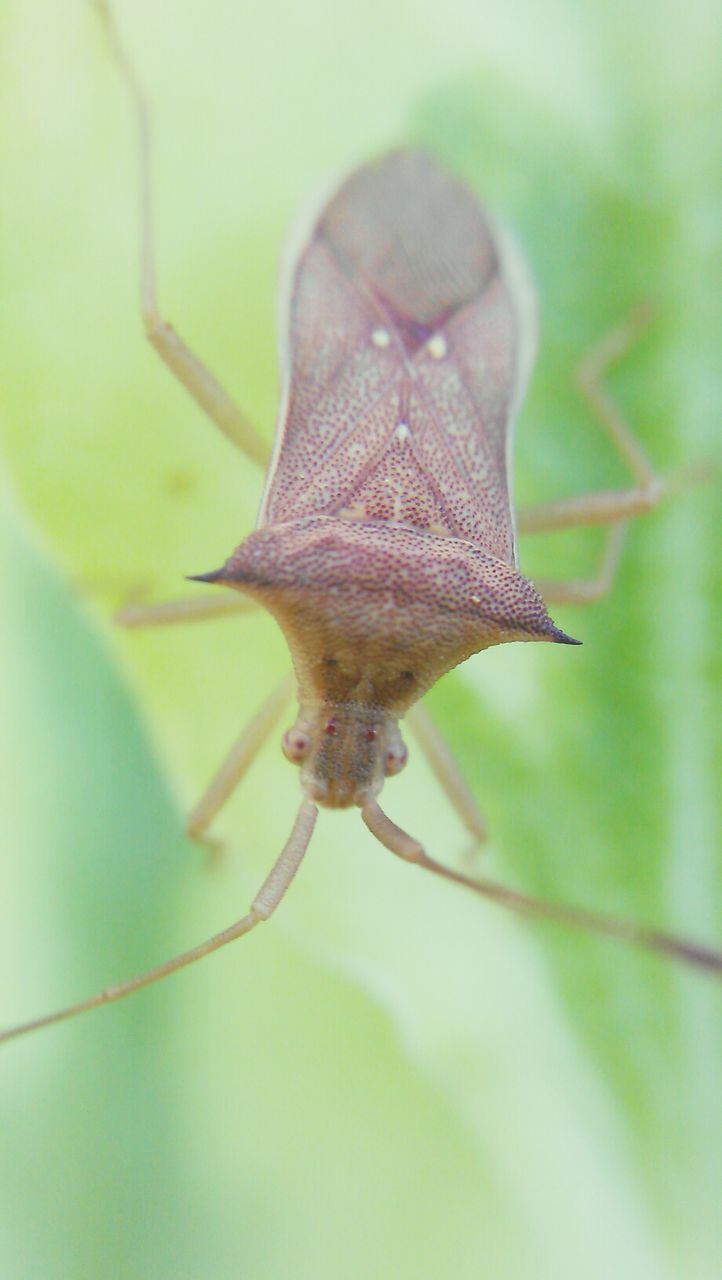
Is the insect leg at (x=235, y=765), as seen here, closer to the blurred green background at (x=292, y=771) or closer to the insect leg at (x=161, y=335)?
the blurred green background at (x=292, y=771)

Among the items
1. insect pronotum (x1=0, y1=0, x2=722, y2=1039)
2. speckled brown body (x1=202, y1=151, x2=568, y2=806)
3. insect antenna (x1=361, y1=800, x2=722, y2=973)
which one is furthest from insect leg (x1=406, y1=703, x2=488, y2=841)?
speckled brown body (x1=202, y1=151, x2=568, y2=806)

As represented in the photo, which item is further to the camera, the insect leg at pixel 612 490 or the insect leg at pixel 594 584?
the insect leg at pixel 612 490

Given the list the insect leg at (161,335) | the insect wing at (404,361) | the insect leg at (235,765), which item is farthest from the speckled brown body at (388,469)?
the insect leg at (235,765)

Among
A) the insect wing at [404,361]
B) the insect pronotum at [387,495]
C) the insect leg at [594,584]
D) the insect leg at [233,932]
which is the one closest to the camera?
the insect leg at [233,932]

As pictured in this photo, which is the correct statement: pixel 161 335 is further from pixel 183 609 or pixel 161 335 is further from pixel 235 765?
pixel 235 765

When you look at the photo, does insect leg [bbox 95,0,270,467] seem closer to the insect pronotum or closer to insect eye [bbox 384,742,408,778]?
the insect pronotum

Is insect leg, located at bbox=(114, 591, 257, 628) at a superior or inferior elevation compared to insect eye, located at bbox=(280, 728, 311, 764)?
superior

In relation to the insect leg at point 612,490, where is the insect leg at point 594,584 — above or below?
below
